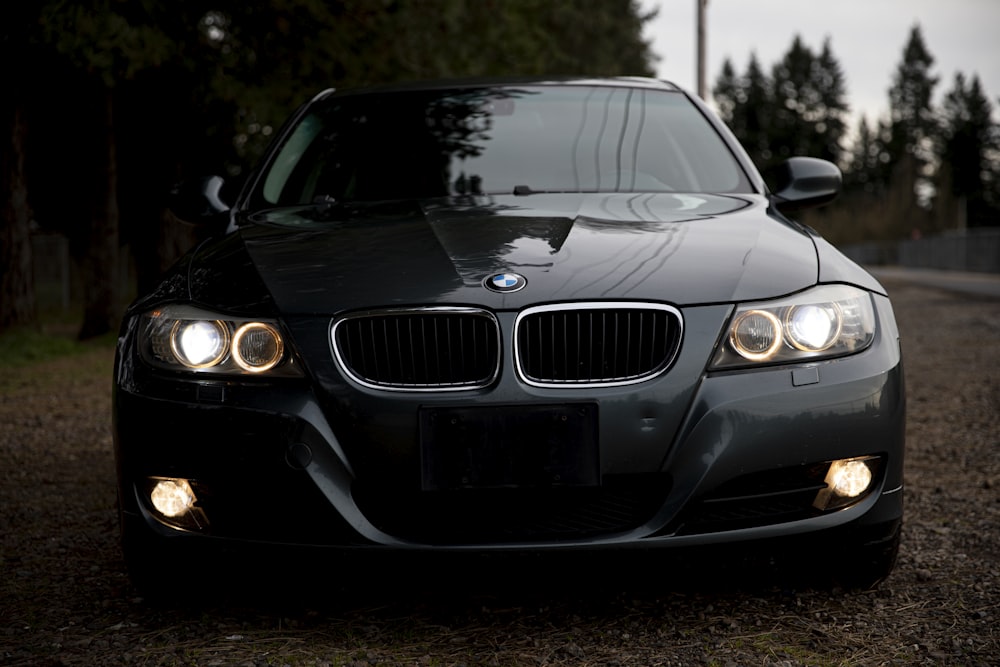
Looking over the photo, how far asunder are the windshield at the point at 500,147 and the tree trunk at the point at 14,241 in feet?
33.4

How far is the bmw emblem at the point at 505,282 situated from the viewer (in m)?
2.88

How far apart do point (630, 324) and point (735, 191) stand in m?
1.40

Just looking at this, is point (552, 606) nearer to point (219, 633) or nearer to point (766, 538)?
point (766, 538)

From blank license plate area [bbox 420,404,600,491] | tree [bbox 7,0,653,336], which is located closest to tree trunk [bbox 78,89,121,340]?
tree [bbox 7,0,653,336]

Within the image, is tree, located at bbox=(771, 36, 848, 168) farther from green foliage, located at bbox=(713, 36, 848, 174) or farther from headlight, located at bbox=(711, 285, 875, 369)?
headlight, located at bbox=(711, 285, 875, 369)

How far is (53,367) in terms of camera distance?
11750mm

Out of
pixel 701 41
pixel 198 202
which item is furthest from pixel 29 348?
pixel 701 41

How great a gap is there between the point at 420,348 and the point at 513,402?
269 mm

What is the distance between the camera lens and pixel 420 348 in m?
2.82

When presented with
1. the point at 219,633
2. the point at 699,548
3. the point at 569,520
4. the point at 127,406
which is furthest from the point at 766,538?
the point at 127,406

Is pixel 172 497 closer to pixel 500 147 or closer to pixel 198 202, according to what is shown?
pixel 198 202

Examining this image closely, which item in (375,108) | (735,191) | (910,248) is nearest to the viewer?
(735,191)

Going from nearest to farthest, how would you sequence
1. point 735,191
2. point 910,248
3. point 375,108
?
point 735,191 → point 375,108 → point 910,248

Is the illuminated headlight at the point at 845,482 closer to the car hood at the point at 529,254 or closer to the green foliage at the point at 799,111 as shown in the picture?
the car hood at the point at 529,254
